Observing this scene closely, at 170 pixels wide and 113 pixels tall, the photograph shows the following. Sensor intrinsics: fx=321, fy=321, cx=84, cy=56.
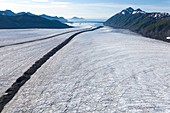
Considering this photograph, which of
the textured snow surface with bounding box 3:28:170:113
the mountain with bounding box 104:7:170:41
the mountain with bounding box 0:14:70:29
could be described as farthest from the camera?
the mountain with bounding box 0:14:70:29

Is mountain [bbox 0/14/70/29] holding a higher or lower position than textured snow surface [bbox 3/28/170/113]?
lower

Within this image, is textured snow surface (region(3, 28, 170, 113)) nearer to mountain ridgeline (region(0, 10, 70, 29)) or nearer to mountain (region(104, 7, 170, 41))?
mountain (region(104, 7, 170, 41))

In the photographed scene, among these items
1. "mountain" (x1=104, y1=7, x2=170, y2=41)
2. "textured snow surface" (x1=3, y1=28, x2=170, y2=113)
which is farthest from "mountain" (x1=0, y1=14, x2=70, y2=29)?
"textured snow surface" (x1=3, y1=28, x2=170, y2=113)

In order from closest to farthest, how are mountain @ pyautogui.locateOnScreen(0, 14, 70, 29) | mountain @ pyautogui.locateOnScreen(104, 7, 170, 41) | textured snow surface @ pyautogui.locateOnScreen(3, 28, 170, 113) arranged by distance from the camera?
textured snow surface @ pyautogui.locateOnScreen(3, 28, 170, 113), mountain @ pyautogui.locateOnScreen(104, 7, 170, 41), mountain @ pyautogui.locateOnScreen(0, 14, 70, 29)

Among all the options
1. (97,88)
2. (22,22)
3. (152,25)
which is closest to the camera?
(97,88)

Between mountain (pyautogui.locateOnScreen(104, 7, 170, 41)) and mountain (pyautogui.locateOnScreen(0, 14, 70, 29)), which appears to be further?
mountain (pyautogui.locateOnScreen(0, 14, 70, 29))

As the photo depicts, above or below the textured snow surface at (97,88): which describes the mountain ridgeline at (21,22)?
below

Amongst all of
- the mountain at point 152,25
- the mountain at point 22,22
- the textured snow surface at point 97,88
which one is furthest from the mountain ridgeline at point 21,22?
the textured snow surface at point 97,88

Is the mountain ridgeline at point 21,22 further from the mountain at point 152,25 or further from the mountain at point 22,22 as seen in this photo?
the mountain at point 152,25

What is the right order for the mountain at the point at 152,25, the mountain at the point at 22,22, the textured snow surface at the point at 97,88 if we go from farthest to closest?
1. the mountain at the point at 22,22
2. the mountain at the point at 152,25
3. the textured snow surface at the point at 97,88

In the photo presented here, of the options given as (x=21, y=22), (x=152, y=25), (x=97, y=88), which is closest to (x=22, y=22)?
(x=21, y=22)

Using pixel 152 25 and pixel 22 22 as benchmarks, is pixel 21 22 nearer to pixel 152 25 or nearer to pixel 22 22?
pixel 22 22
